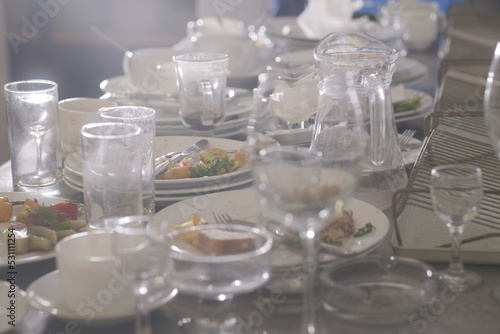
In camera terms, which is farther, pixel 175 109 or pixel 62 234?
pixel 175 109

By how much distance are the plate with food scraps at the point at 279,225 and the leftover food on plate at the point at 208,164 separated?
9 centimetres

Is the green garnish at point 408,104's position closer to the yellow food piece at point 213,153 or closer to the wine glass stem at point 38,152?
the yellow food piece at point 213,153

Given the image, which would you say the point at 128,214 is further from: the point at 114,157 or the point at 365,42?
the point at 365,42

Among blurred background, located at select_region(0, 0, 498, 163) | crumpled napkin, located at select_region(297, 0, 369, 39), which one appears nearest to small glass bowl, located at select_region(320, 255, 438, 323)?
crumpled napkin, located at select_region(297, 0, 369, 39)

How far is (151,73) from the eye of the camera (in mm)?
1788

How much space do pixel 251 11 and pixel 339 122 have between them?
408cm

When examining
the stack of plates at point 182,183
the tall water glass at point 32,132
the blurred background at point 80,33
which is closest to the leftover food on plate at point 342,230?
the stack of plates at point 182,183

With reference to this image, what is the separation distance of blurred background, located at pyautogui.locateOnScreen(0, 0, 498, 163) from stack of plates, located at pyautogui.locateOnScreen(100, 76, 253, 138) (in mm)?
2845

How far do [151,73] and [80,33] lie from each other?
369 cm

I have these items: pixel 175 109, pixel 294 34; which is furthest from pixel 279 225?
pixel 294 34

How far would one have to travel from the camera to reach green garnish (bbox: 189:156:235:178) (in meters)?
1.26

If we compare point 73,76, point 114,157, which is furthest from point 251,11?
point 114,157

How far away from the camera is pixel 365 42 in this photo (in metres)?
1.31

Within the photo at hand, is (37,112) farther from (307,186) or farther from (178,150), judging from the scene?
(307,186)
